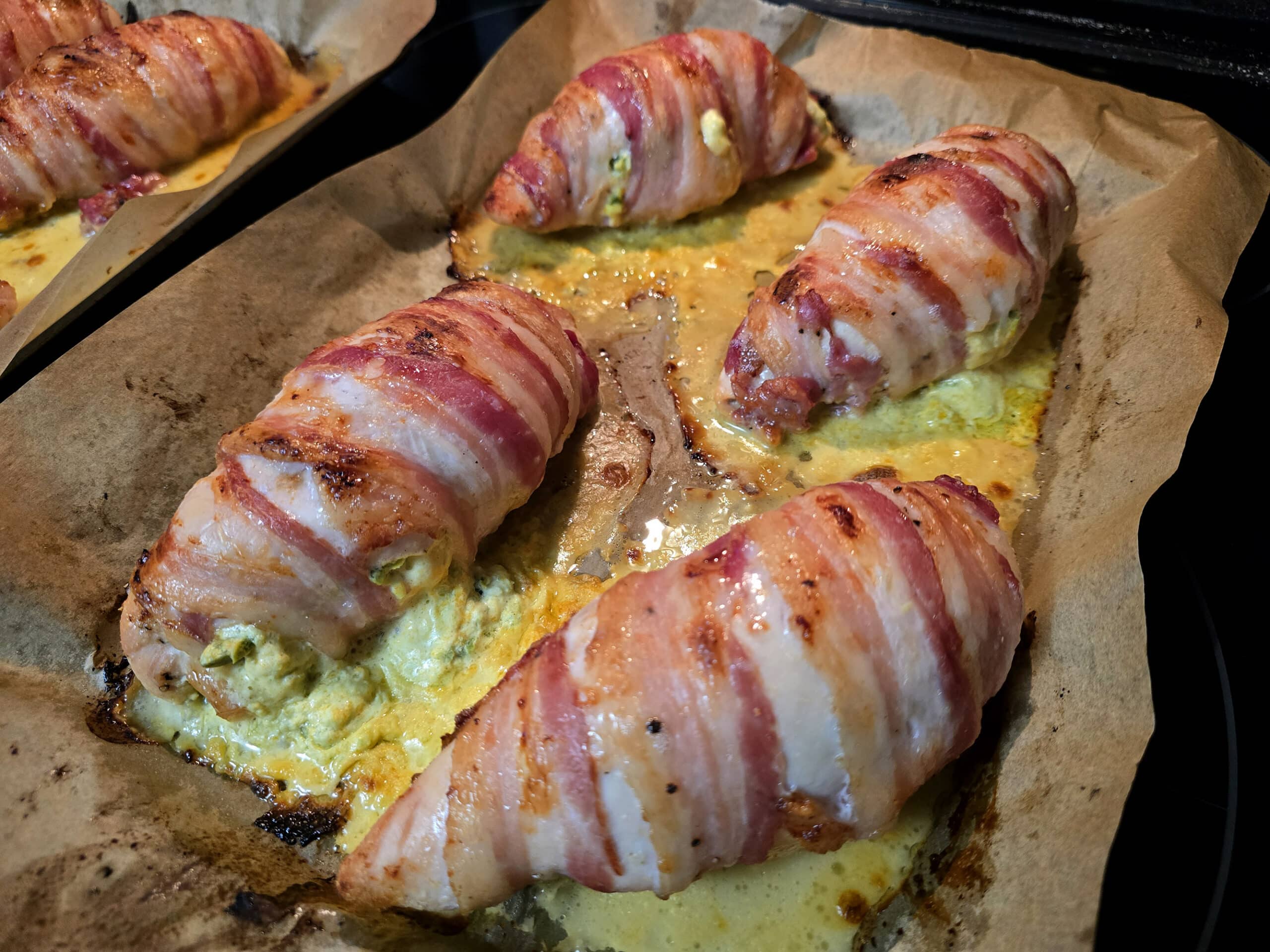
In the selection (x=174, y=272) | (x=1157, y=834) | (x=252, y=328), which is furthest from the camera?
(x=174, y=272)

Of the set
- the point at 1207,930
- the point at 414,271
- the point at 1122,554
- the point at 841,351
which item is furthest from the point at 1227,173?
the point at 414,271

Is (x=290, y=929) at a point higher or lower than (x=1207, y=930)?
higher

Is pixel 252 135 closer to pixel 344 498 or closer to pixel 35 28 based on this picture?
pixel 35 28

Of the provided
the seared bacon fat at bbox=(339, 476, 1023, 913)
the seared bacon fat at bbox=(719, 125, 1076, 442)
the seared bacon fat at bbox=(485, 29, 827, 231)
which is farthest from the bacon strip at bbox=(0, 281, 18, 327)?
the seared bacon fat at bbox=(719, 125, 1076, 442)

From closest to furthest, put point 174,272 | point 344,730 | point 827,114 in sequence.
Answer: point 344,730, point 174,272, point 827,114

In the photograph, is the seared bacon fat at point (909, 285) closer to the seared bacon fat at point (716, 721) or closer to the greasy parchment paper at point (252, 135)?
the seared bacon fat at point (716, 721)

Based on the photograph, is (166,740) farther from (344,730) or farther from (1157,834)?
(1157,834)

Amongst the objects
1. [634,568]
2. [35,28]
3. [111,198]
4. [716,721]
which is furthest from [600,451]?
[35,28]
